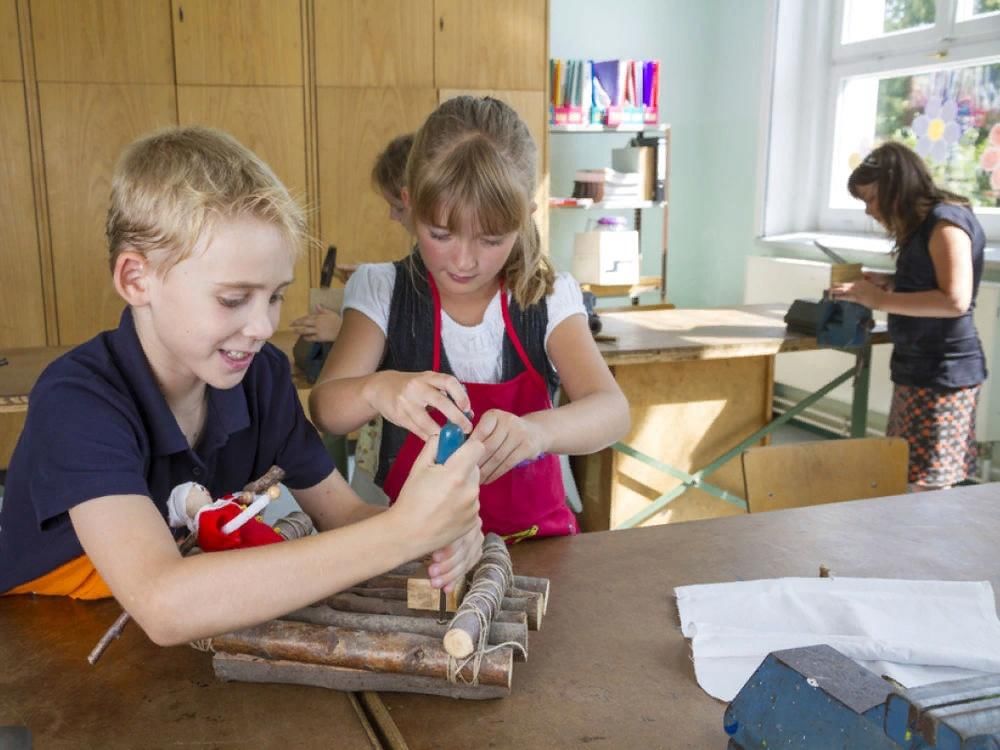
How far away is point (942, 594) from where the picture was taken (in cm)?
131

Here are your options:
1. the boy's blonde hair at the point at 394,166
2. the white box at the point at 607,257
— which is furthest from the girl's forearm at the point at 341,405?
the white box at the point at 607,257

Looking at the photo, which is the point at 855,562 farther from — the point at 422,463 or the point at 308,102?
the point at 308,102

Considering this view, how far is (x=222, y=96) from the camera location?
178 inches

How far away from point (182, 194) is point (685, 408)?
2680 millimetres

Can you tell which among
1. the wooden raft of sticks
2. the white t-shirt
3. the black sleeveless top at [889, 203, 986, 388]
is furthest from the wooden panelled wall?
the wooden raft of sticks

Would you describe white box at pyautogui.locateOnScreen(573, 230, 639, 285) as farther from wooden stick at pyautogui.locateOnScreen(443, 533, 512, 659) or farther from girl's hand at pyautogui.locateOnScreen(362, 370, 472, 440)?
wooden stick at pyautogui.locateOnScreen(443, 533, 512, 659)

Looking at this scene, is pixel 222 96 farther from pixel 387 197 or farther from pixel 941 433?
pixel 941 433

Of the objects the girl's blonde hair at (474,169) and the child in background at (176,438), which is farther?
the girl's blonde hair at (474,169)

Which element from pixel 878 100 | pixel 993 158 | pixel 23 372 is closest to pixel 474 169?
pixel 23 372

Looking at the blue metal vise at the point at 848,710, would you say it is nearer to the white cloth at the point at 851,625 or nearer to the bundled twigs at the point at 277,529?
the white cloth at the point at 851,625

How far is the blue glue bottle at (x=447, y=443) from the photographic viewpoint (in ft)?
3.54

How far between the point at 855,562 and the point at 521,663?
619 millimetres

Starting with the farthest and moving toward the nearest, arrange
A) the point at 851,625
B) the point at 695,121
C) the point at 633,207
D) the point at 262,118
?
the point at 695,121, the point at 633,207, the point at 262,118, the point at 851,625

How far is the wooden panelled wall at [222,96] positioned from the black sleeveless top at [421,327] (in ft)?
9.69
